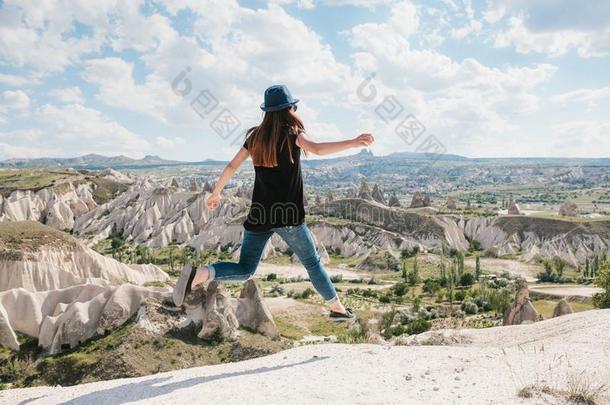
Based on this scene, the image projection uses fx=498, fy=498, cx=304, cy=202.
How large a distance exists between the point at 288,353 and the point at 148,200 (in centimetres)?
9254

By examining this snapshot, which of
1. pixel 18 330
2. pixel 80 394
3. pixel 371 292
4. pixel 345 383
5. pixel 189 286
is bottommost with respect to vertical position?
pixel 371 292

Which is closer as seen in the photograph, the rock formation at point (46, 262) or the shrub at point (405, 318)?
the rock formation at point (46, 262)

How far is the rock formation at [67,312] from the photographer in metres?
19.6

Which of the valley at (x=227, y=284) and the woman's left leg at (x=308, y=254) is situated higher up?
the woman's left leg at (x=308, y=254)

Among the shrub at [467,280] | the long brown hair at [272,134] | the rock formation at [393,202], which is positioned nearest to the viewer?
the long brown hair at [272,134]

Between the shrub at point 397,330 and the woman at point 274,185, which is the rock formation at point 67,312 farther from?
the woman at point 274,185

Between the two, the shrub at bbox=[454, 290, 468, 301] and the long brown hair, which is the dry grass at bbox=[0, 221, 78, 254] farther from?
the shrub at bbox=[454, 290, 468, 301]

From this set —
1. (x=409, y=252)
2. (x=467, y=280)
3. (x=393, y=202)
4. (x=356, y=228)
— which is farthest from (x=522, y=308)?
(x=393, y=202)

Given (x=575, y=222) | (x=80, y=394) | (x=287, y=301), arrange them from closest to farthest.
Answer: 1. (x=80, y=394)
2. (x=287, y=301)
3. (x=575, y=222)

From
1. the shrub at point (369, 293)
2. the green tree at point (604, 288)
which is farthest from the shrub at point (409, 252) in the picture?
the green tree at point (604, 288)

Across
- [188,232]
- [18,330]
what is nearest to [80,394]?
[18,330]

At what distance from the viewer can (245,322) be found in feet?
72.3

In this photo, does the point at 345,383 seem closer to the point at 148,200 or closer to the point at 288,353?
the point at 288,353

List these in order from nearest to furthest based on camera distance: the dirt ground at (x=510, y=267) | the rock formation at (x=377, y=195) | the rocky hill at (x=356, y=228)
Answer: the dirt ground at (x=510, y=267)
the rocky hill at (x=356, y=228)
the rock formation at (x=377, y=195)
